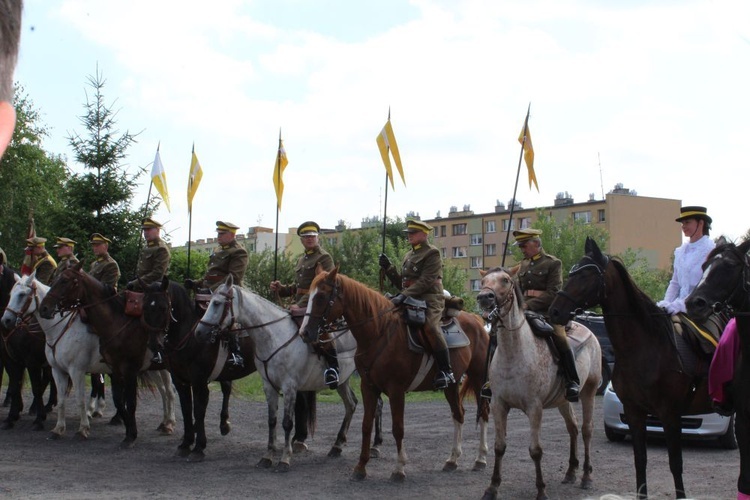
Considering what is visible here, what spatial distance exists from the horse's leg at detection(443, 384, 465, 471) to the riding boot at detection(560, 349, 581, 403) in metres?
1.87

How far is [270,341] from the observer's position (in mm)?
11336

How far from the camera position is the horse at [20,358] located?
14.2m

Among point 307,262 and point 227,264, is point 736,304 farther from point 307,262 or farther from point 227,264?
point 227,264

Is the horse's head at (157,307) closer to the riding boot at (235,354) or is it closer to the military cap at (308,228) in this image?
the riding boot at (235,354)

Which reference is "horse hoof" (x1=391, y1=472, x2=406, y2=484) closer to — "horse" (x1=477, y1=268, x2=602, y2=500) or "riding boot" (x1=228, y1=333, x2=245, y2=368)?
"horse" (x1=477, y1=268, x2=602, y2=500)

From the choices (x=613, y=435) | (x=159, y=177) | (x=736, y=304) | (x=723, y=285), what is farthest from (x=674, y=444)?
(x=159, y=177)

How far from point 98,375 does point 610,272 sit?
10.4 meters

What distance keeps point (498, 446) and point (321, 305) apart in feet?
8.32

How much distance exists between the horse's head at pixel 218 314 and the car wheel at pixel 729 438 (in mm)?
7578

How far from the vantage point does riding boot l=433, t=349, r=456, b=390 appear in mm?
10477

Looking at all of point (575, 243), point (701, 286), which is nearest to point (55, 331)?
point (701, 286)

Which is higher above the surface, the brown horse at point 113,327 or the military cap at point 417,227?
the military cap at point 417,227

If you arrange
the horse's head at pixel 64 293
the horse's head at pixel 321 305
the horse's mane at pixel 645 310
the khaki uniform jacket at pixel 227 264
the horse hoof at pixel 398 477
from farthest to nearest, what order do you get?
the khaki uniform jacket at pixel 227 264 → the horse's head at pixel 64 293 → the horse hoof at pixel 398 477 → the horse's head at pixel 321 305 → the horse's mane at pixel 645 310

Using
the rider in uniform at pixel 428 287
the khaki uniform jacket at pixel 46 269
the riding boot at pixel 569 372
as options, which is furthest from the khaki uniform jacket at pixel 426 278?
the khaki uniform jacket at pixel 46 269
